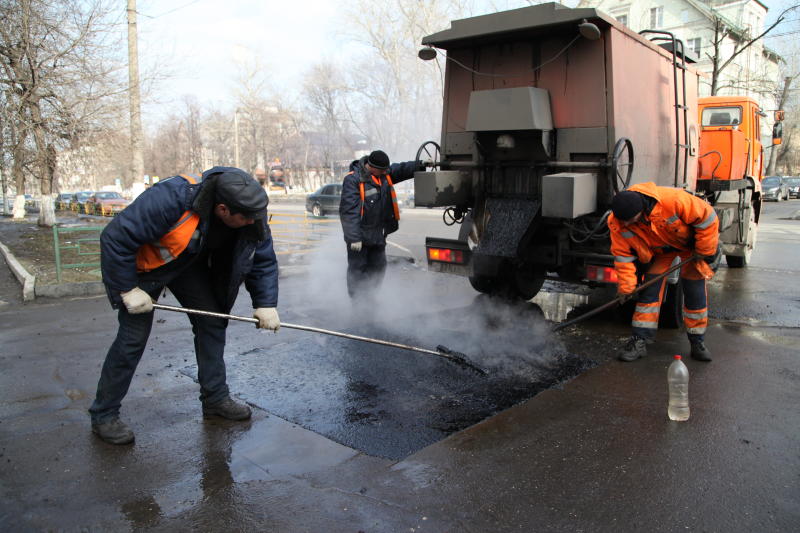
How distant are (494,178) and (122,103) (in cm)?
1329

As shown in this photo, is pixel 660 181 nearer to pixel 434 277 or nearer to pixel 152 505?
pixel 434 277

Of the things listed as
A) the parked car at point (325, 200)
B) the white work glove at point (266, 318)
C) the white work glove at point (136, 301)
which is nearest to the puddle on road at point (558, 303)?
the white work glove at point (266, 318)

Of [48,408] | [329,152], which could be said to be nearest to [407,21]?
[329,152]

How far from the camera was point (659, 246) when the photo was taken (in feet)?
14.8

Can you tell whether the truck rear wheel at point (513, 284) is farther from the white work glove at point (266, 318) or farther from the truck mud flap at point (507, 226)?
the white work glove at point (266, 318)

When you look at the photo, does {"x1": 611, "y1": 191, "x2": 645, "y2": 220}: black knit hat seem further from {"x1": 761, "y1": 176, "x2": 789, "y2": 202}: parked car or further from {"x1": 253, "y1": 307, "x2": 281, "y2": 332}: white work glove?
{"x1": 761, "y1": 176, "x2": 789, "y2": 202}: parked car

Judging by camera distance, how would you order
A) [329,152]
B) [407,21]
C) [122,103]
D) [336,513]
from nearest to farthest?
[336,513]
[122,103]
[407,21]
[329,152]

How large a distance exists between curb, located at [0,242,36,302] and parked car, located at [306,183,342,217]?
1266 cm

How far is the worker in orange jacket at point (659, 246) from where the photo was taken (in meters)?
4.15

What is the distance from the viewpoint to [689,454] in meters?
2.96

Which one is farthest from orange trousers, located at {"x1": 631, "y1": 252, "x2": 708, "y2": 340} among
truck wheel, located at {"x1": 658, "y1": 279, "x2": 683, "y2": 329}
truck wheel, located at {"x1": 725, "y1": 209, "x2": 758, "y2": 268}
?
truck wheel, located at {"x1": 725, "y1": 209, "x2": 758, "y2": 268}

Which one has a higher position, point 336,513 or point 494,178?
point 494,178

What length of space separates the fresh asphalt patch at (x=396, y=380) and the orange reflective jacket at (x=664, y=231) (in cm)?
86

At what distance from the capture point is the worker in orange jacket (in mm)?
4152
